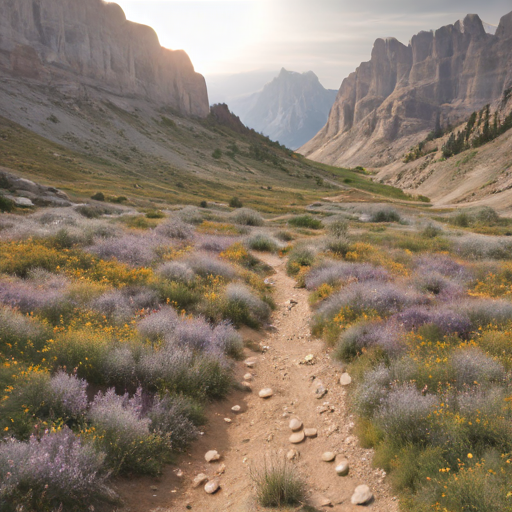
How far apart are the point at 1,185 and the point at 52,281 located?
19526mm

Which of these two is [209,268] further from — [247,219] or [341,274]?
[247,219]

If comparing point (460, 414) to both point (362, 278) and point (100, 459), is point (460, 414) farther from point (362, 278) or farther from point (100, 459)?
point (362, 278)

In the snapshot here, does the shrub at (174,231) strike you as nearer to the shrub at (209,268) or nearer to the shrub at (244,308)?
the shrub at (209,268)

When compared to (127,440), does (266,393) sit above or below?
below

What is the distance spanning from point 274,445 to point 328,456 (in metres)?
0.78

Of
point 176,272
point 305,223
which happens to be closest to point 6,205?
point 176,272

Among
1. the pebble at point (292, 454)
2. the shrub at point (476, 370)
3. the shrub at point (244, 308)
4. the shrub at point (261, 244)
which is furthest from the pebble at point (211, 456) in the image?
the shrub at point (261, 244)

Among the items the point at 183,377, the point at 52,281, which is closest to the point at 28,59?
the point at 52,281

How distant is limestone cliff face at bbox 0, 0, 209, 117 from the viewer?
6581 cm

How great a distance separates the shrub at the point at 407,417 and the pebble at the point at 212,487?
223cm

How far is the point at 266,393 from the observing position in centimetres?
625

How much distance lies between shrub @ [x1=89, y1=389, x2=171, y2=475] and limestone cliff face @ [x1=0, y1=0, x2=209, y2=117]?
7928 centimetres

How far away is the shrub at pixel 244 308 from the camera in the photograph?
28.6 feet

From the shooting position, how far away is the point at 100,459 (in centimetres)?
378
